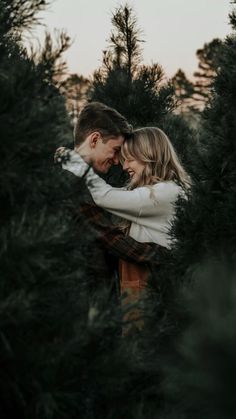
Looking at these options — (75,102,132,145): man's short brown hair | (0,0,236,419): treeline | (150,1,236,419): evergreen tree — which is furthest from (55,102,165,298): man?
(0,0,236,419): treeline

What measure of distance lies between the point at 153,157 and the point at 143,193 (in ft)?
1.24

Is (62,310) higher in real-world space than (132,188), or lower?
lower

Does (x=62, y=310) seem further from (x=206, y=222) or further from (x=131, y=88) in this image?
(x=131, y=88)

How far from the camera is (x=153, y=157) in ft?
17.8

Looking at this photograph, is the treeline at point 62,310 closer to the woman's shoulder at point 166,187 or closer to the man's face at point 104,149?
the woman's shoulder at point 166,187

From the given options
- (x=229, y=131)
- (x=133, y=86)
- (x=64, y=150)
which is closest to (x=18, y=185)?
(x=64, y=150)

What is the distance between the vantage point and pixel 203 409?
269 cm

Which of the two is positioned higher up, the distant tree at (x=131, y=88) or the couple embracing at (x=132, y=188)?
the distant tree at (x=131, y=88)

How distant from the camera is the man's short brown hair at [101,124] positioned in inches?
217

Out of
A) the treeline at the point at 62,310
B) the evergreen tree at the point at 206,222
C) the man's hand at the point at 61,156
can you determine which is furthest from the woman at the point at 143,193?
the man's hand at the point at 61,156

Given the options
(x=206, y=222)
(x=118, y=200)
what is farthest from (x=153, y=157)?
(x=206, y=222)

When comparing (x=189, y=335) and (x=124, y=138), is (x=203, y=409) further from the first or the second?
(x=124, y=138)

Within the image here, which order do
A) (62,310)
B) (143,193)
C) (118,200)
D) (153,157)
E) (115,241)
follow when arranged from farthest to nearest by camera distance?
(153,157)
(143,193)
(118,200)
(115,241)
(62,310)

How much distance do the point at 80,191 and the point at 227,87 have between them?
1.36 m
